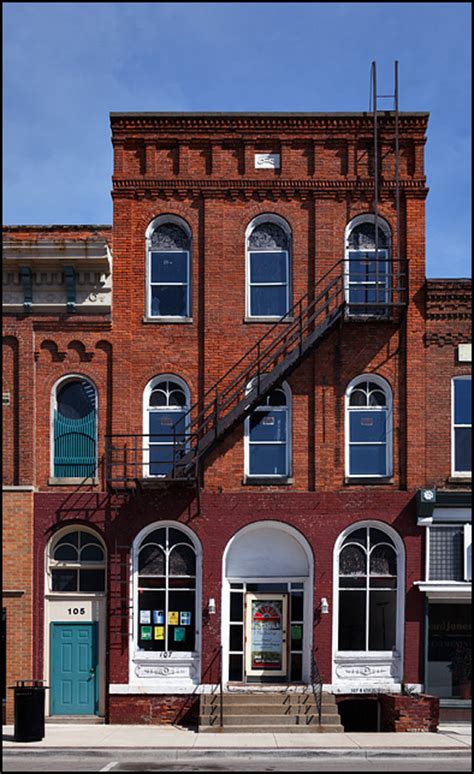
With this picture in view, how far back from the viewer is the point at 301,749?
1933 centimetres

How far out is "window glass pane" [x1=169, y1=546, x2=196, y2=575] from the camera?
23.1 metres

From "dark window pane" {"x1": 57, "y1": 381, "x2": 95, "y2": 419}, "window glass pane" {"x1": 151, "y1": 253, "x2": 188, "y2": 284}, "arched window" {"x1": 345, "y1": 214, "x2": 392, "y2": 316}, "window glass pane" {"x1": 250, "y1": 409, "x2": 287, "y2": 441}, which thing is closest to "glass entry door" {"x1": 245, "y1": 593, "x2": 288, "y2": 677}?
"window glass pane" {"x1": 250, "y1": 409, "x2": 287, "y2": 441}

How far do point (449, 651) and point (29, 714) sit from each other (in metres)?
9.02

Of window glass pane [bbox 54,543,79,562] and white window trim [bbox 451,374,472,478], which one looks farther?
window glass pane [bbox 54,543,79,562]

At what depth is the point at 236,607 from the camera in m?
23.2

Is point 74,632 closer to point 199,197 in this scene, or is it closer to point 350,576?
point 350,576

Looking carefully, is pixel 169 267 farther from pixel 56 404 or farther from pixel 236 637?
pixel 236 637

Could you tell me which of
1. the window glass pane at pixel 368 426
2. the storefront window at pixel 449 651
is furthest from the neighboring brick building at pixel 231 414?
the storefront window at pixel 449 651

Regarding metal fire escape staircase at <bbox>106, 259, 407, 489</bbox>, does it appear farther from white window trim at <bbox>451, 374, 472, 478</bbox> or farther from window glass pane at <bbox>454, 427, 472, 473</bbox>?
window glass pane at <bbox>454, 427, 472, 473</bbox>

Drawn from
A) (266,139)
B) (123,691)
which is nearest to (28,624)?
(123,691)

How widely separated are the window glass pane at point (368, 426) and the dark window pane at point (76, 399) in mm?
5893

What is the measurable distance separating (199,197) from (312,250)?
2871 millimetres

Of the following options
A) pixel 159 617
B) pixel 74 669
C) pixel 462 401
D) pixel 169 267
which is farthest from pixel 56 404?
pixel 462 401

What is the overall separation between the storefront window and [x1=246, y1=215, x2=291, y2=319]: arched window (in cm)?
756
